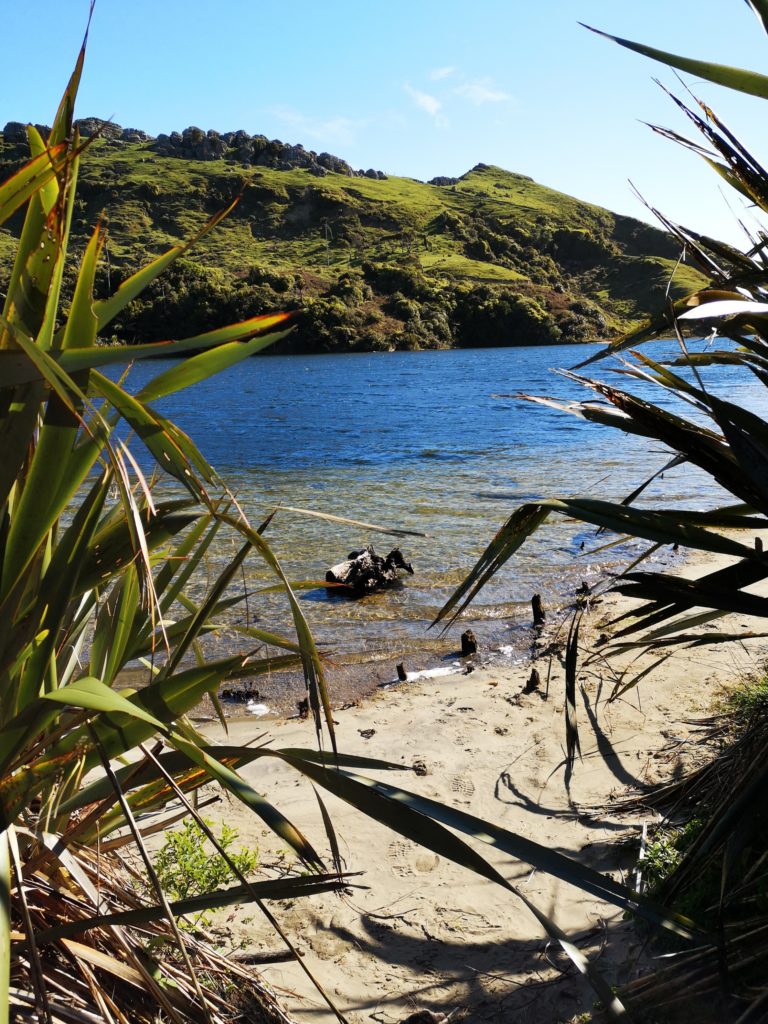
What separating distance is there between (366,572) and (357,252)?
127 metres

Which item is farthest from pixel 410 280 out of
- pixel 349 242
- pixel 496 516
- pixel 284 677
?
pixel 284 677

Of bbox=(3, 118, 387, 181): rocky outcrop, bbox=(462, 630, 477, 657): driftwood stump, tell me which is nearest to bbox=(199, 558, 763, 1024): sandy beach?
bbox=(462, 630, 477, 657): driftwood stump

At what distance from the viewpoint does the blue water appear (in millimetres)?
8914

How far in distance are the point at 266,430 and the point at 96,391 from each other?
30.3 meters

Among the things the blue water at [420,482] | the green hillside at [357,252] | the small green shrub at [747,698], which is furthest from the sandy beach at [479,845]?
the green hillside at [357,252]

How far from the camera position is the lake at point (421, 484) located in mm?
8734

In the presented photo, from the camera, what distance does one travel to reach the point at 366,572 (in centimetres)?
935

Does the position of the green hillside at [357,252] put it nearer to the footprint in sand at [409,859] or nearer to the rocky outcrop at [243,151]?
the rocky outcrop at [243,151]

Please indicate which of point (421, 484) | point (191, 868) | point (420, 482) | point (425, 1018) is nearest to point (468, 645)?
point (191, 868)

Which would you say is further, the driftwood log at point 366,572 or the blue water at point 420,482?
the driftwood log at point 366,572

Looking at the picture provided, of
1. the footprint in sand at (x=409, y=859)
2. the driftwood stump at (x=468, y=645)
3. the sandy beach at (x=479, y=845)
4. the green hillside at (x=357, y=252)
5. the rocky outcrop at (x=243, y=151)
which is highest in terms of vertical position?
the rocky outcrop at (x=243, y=151)

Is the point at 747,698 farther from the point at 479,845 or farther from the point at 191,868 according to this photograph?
the point at 191,868

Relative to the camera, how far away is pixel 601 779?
3.98 m

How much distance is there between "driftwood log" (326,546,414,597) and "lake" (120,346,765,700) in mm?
193
